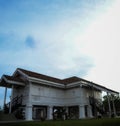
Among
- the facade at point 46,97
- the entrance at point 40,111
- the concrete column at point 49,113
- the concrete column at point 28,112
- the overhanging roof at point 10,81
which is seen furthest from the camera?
the entrance at point 40,111

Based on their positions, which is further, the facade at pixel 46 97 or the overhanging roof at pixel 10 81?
the facade at pixel 46 97

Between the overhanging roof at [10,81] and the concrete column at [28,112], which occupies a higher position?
the overhanging roof at [10,81]

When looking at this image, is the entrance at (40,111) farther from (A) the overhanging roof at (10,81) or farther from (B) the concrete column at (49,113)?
(A) the overhanging roof at (10,81)

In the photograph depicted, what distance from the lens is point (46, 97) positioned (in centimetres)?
2162

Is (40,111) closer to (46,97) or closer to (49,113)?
(49,113)

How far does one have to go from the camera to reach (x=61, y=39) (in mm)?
20312

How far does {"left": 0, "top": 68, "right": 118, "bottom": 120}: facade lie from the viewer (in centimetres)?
1945

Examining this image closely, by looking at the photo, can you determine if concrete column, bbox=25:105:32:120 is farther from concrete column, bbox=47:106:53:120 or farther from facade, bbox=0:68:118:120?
concrete column, bbox=47:106:53:120

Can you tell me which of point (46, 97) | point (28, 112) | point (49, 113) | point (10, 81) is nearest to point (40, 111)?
point (49, 113)

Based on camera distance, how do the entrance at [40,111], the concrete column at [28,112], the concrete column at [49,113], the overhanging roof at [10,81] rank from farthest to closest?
the entrance at [40,111] < the concrete column at [49,113] < the overhanging roof at [10,81] < the concrete column at [28,112]

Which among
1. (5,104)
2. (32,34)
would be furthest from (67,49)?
(5,104)

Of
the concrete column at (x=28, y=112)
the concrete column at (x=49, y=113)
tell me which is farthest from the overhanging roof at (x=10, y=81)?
the concrete column at (x=49, y=113)

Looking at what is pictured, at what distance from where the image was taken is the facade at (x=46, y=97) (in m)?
19.5

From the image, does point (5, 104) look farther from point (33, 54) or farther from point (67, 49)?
point (67, 49)
